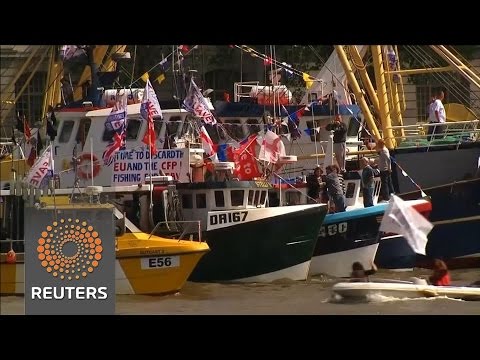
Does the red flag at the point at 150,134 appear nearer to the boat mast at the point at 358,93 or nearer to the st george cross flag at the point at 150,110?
the st george cross flag at the point at 150,110

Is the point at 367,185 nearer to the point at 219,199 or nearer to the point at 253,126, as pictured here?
the point at 253,126

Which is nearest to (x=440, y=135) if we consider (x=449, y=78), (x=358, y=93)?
(x=358, y=93)

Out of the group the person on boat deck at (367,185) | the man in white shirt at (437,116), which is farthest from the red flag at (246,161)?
the man in white shirt at (437,116)

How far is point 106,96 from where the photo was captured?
28609 mm

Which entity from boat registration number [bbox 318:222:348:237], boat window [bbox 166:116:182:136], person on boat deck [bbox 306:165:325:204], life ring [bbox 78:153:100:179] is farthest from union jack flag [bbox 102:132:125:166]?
boat registration number [bbox 318:222:348:237]

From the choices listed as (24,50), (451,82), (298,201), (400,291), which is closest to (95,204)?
(400,291)

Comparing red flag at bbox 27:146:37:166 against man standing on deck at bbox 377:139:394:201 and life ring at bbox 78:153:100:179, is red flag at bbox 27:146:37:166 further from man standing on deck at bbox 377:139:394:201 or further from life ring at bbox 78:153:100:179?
man standing on deck at bbox 377:139:394:201

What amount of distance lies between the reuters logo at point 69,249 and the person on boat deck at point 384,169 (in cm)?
969

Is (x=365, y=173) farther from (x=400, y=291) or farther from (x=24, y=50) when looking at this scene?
(x=24, y=50)

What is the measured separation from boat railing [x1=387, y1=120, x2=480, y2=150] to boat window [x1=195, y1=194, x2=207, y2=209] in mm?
5434

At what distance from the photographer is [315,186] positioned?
28.4 meters

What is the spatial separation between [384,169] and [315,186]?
1.66 m

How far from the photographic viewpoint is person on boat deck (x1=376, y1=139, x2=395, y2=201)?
28781 mm
